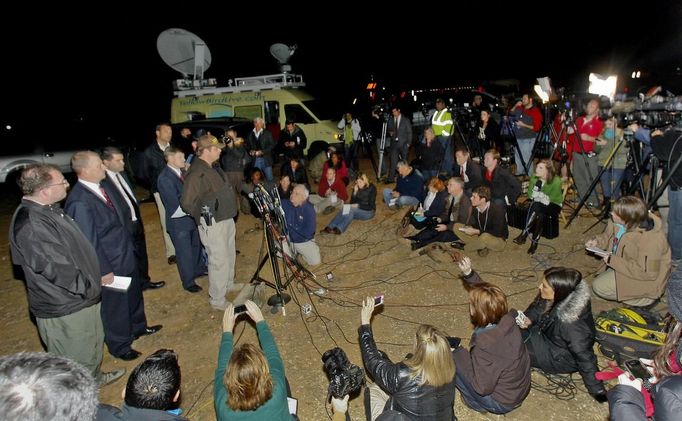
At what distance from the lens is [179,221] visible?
5391mm

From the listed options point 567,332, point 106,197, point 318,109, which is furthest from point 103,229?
point 318,109

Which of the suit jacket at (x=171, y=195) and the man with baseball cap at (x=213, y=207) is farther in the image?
the suit jacket at (x=171, y=195)

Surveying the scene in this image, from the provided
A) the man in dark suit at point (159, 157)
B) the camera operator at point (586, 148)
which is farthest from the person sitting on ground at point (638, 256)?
the man in dark suit at point (159, 157)

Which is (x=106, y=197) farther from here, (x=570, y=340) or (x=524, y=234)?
(x=524, y=234)

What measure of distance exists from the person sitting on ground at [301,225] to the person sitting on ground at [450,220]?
1.62 metres

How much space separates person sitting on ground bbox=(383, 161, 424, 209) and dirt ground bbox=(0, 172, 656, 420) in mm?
655

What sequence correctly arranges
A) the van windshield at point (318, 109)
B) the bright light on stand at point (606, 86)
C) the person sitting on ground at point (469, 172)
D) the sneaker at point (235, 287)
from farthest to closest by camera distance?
the van windshield at point (318, 109), the person sitting on ground at point (469, 172), the bright light on stand at point (606, 86), the sneaker at point (235, 287)

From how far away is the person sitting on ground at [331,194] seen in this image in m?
8.15

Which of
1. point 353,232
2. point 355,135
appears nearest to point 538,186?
point 353,232

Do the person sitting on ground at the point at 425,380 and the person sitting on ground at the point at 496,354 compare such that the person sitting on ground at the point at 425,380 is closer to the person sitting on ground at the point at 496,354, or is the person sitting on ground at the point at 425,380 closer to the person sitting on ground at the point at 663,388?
the person sitting on ground at the point at 496,354

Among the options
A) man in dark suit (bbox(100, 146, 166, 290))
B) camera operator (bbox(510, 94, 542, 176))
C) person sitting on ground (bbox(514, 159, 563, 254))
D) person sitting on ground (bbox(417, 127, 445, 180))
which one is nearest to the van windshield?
person sitting on ground (bbox(417, 127, 445, 180))

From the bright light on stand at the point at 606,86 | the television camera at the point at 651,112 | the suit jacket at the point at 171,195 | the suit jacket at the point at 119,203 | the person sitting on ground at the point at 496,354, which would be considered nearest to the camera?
the person sitting on ground at the point at 496,354

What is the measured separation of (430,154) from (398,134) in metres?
1.26

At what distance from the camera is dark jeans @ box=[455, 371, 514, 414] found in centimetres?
324
